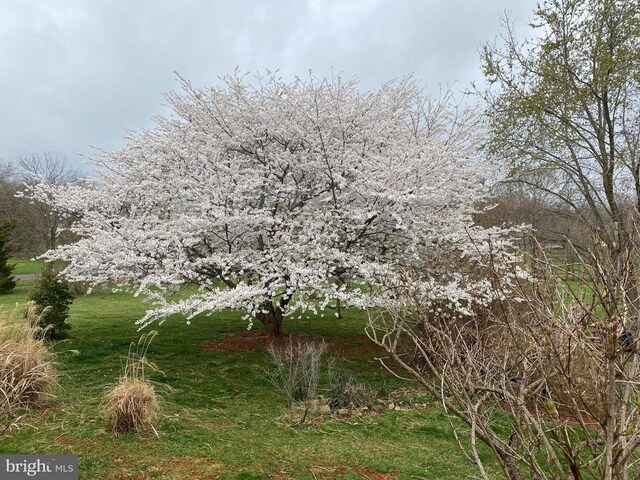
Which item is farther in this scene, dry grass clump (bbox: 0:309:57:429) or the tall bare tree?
the tall bare tree

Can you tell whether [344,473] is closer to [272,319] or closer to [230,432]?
[230,432]

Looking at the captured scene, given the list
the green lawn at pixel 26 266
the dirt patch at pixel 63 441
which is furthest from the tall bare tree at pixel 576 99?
the green lawn at pixel 26 266

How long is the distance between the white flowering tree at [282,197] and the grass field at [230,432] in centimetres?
127

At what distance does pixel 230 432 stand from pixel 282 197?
4.52 meters

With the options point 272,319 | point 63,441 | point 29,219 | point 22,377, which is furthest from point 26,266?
point 63,441

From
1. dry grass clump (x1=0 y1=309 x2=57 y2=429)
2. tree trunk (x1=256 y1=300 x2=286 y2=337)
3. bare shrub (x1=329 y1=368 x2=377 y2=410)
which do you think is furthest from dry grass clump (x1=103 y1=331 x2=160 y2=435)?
tree trunk (x1=256 y1=300 x2=286 y2=337)

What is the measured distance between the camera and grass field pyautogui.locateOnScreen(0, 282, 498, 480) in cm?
398

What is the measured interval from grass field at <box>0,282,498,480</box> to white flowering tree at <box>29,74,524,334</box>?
1.27 meters

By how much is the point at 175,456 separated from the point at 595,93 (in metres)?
10.8

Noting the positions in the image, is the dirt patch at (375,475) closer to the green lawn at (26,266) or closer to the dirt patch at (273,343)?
the dirt patch at (273,343)

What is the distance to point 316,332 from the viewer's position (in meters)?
10.8

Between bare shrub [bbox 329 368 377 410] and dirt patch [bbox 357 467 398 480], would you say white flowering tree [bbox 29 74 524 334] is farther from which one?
dirt patch [bbox 357 467 398 480]

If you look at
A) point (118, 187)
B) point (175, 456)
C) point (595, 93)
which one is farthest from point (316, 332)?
point (595, 93)

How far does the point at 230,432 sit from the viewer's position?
4844mm
